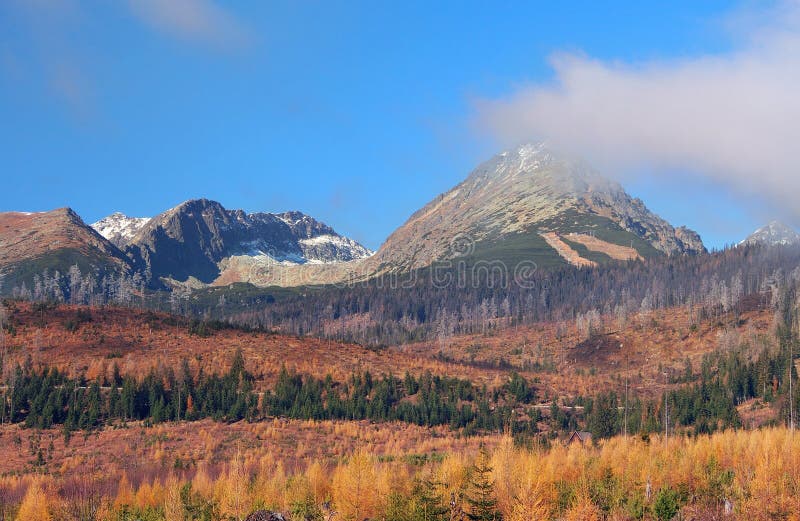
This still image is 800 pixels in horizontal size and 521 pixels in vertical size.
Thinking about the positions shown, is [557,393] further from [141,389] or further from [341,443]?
[141,389]

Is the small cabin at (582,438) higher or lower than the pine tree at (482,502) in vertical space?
higher

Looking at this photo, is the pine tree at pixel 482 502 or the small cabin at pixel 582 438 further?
the small cabin at pixel 582 438

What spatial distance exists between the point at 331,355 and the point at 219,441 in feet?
187

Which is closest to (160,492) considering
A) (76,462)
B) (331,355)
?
(76,462)

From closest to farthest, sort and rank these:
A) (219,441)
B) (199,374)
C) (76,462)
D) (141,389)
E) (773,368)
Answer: (76,462), (219,441), (141,389), (199,374), (773,368)

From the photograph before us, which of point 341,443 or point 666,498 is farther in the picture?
point 341,443

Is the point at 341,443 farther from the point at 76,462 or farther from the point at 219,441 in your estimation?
the point at 76,462

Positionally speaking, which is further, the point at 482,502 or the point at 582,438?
the point at 582,438

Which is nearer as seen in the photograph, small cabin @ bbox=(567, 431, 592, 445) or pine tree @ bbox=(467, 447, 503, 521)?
pine tree @ bbox=(467, 447, 503, 521)

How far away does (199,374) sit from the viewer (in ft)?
466

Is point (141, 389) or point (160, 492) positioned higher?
point (141, 389)

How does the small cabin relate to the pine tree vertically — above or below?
above

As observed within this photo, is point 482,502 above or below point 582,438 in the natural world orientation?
below

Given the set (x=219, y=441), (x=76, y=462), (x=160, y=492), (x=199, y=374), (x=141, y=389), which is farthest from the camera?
(x=199, y=374)
